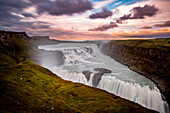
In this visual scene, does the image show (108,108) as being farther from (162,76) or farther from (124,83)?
(162,76)

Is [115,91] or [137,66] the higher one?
[137,66]

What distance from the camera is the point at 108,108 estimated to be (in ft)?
51.0

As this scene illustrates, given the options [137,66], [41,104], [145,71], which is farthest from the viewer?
[137,66]

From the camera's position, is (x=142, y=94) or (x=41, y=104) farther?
(x=142, y=94)

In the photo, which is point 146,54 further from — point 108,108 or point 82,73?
point 108,108

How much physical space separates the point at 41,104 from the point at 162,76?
2971 cm

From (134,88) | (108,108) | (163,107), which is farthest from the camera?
(134,88)

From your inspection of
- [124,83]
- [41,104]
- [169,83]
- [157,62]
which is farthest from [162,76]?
[41,104]

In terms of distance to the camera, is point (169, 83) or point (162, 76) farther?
point (162, 76)

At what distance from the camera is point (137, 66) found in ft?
119

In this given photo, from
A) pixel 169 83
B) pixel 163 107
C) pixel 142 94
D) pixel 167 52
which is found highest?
pixel 167 52

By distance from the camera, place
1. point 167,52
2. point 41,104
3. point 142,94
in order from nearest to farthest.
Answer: point 41,104 < point 142,94 < point 167,52

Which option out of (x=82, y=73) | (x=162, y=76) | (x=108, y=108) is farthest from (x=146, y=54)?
(x=108, y=108)

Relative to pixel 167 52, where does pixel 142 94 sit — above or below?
below
